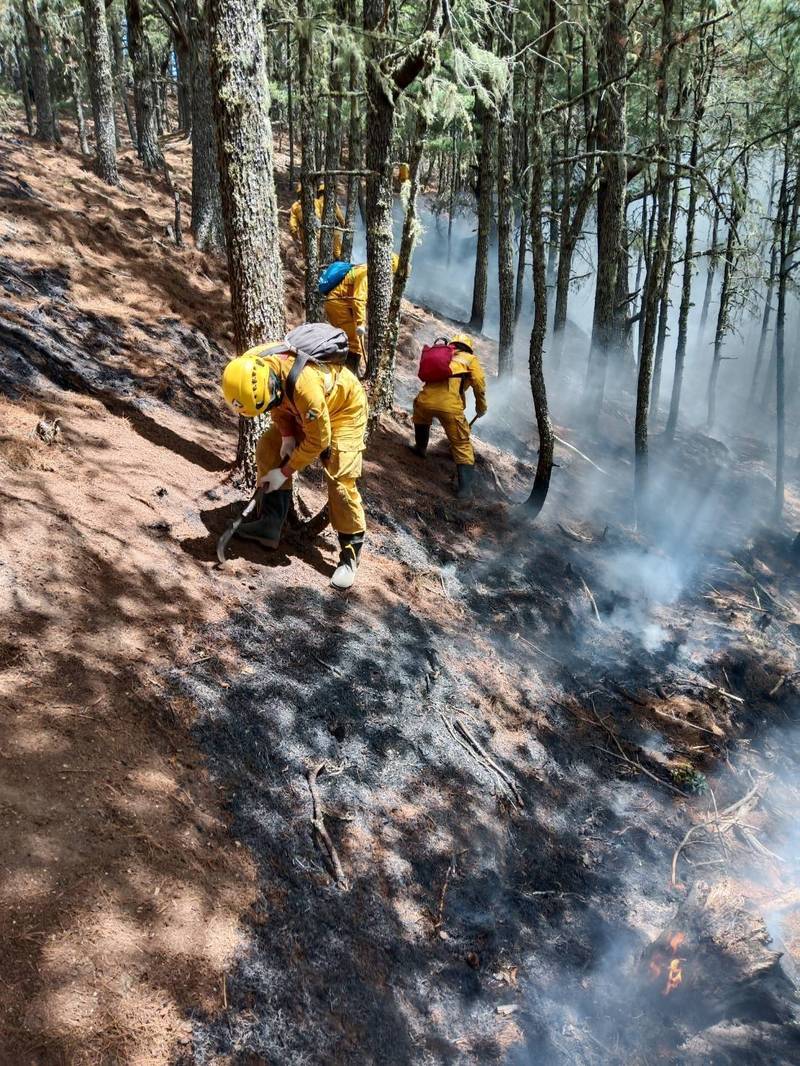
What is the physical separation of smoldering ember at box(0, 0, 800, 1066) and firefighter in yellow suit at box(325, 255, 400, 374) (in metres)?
0.08

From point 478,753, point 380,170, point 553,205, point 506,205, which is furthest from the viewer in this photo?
point 553,205

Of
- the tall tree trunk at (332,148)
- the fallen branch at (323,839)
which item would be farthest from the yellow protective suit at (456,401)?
the fallen branch at (323,839)

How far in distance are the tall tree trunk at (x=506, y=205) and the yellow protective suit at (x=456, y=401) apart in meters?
2.36

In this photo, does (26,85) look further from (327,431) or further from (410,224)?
(327,431)

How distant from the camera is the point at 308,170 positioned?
34.0ft

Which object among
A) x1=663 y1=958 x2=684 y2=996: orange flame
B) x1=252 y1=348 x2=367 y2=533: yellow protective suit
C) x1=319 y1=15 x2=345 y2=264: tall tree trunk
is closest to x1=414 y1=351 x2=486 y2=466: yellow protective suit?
x1=252 y1=348 x2=367 y2=533: yellow protective suit

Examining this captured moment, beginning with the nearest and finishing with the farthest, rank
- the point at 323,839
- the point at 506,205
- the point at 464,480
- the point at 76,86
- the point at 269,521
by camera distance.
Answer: the point at 323,839 → the point at 269,521 → the point at 464,480 → the point at 506,205 → the point at 76,86

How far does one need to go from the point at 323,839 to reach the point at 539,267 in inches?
246

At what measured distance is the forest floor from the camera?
2.88 meters

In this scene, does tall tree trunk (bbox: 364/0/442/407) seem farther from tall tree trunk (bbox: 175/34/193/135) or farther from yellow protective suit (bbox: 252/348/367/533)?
tall tree trunk (bbox: 175/34/193/135)

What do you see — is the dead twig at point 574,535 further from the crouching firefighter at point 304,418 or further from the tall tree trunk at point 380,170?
the crouching firefighter at point 304,418

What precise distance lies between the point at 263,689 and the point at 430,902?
155 centimetres

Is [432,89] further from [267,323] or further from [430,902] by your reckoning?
[430,902]

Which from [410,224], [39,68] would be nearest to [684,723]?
[410,224]
